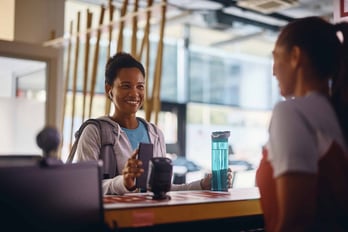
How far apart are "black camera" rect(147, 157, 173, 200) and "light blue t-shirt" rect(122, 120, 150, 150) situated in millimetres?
559

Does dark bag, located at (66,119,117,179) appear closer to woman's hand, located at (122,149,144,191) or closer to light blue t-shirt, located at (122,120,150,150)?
light blue t-shirt, located at (122,120,150,150)

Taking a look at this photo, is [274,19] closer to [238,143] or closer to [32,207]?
[238,143]

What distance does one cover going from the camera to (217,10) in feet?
20.9

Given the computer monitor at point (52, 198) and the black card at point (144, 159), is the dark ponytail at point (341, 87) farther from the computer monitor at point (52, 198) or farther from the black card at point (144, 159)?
the black card at point (144, 159)

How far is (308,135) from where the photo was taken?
1.17 meters

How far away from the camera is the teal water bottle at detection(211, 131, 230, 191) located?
1976 millimetres

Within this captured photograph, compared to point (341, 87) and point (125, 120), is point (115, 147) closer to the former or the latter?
point (125, 120)

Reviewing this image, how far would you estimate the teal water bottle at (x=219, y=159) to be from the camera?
1976 millimetres

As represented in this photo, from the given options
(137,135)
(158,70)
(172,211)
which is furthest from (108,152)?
(158,70)

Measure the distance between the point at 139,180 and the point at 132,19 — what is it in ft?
8.92

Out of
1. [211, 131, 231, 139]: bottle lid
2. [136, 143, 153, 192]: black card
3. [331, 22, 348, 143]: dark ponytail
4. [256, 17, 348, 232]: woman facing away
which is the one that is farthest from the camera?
[211, 131, 231, 139]: bottle lid

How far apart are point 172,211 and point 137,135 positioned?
0.83 metres

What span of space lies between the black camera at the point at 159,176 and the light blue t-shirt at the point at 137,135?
0.56 m

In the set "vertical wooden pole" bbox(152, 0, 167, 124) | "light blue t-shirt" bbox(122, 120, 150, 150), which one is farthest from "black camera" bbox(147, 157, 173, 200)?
"vertical wooden pole" bbox(152, 0, 167, 124)
